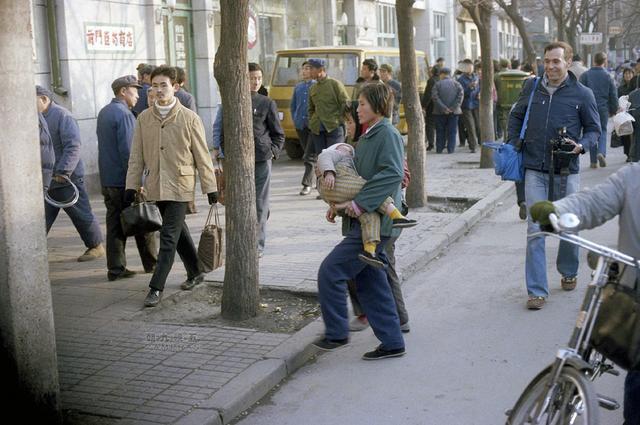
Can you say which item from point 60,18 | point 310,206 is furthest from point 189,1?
point 310,206

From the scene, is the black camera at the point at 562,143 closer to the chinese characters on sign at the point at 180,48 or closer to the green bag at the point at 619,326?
the green bag at the point at 619,326

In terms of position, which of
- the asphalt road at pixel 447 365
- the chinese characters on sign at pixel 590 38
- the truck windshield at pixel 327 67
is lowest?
the asphalt road at pixel 447 365

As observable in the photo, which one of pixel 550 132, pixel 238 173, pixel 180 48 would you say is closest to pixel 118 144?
pixel 238 173

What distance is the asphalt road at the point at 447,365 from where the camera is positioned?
5.12 meters

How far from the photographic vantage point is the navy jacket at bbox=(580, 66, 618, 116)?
50.1ft

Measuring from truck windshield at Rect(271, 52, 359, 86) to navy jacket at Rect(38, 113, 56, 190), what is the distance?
31.0 ft

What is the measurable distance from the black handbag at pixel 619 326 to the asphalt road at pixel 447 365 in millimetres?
1469

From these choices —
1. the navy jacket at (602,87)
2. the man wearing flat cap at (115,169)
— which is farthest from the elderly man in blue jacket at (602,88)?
the man wearing flat cap at (115,169)

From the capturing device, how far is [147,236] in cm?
845

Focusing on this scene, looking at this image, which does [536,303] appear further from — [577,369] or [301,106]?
[301,106]

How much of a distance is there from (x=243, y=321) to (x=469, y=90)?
14.1m

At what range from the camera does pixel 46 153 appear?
8.43m

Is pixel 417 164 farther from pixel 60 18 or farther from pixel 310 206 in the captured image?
pixel 60 18

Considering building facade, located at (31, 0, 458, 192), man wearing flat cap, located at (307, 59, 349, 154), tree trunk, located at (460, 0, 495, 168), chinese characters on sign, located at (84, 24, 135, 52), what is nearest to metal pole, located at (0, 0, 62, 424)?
building facade, located at (31, 0, 458, 192)
